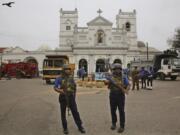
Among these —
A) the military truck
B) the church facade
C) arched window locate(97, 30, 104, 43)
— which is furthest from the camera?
arched window locate(97, 30, 104, 43)

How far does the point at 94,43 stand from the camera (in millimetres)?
88250

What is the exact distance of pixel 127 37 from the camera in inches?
3568

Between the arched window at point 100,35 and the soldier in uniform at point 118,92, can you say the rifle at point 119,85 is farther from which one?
the arched window at point 100,35

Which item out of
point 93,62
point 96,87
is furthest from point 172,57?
point 93,62

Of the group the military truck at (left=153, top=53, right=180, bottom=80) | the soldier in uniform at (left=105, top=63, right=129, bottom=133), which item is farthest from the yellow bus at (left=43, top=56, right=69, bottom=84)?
the soldier in uniform at (left=105, top=63, right=129, bottom=133)

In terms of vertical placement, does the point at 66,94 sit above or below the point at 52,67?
below

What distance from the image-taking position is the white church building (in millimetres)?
86312

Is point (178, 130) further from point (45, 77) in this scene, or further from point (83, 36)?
point (83, 36)

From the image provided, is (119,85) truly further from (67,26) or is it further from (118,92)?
(67,26)

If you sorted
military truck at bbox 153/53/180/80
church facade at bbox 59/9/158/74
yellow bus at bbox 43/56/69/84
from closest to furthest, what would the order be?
yellow bus at bbox 43/56/69/84 → military truck at bbox 153/53/180/80 → church facade at bbox 59/9/158/74

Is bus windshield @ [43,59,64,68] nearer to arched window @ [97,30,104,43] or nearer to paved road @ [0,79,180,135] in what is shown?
paved road @ [0,79,180,135]

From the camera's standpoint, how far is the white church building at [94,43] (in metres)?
86.3

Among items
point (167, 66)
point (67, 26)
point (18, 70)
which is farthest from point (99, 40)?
point (167, 66)

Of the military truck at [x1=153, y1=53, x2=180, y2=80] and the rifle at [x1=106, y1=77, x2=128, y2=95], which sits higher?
the military truck at [x1=153, y1=53, x2=180, y2=80]
